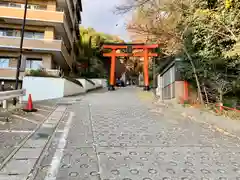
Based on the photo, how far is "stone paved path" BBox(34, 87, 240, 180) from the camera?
325cm

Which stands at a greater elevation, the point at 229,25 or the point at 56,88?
the point at 229,25

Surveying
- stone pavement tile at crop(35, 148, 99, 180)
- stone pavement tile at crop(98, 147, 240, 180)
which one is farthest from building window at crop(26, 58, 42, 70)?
stone pavement tile at crop(98, 147, 240, 180)

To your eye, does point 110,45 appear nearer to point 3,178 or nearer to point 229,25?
point 229,25

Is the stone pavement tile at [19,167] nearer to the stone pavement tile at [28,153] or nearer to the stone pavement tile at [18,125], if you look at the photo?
the stone pavement tile at [28,153]

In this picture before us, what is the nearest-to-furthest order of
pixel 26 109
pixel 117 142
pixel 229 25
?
pixel 117 142, pixel 229 25, pixel 26 109

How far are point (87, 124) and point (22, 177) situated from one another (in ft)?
12.3

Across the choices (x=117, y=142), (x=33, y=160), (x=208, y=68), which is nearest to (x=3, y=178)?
(x=33, y=160)

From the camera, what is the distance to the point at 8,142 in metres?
4.60

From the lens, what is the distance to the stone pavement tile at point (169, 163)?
3240mm

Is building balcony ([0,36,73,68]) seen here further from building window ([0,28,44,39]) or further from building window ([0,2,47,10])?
building window ([0,2,47,10])

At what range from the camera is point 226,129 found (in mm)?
6371

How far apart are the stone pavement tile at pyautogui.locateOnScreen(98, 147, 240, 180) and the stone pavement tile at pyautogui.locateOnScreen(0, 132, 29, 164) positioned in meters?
1.70

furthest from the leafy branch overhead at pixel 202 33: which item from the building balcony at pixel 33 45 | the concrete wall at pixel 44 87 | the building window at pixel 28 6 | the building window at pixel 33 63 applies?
the building window at pixel 28 6

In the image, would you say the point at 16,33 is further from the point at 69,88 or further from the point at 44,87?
the point at 44,87
